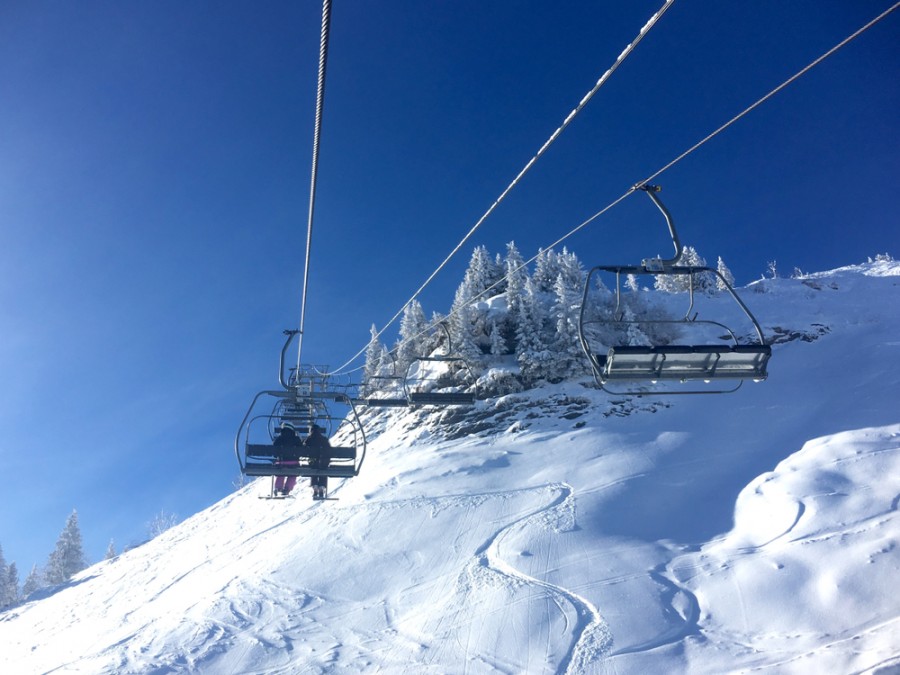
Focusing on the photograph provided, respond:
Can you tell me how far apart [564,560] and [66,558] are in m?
53.9

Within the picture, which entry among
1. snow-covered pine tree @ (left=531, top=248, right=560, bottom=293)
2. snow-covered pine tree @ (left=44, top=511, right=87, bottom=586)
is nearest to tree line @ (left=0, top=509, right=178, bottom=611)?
snow-covered pine tree @ (left=44, top=511, right=87, bottom=586)

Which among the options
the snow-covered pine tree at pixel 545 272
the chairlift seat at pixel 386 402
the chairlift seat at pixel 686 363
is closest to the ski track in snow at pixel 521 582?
the chairlift seat at pixel 386 402

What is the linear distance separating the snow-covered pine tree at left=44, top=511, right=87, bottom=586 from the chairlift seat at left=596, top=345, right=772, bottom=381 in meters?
64.5

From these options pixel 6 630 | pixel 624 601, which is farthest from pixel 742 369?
pixel 6 630

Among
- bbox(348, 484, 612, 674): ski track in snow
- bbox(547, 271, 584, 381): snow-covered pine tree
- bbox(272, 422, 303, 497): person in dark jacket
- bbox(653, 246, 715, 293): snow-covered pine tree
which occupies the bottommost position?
bbox(348, 484, 612, 674): ski track in snow

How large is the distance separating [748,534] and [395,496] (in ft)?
57.8

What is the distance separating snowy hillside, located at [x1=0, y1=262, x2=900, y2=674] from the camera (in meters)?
16.6

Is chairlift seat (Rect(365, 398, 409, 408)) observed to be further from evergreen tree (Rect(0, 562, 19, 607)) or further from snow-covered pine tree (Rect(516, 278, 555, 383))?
evergreen tree (Rect(0, 562, 19, 607))

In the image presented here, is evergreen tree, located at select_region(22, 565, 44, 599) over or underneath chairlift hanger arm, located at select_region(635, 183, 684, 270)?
underneath

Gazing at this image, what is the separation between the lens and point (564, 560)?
22141 millimetres

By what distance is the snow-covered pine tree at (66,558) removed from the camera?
5509 cm

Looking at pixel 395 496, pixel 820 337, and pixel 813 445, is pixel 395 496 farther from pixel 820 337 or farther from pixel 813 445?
pixel 820 337

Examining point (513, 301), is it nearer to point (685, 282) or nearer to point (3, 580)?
point (685, 282)

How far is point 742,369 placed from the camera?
6.04 meters
